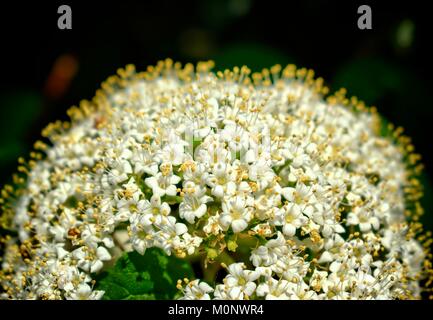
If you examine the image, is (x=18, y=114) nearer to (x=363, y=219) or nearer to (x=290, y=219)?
(x=290, y=219)

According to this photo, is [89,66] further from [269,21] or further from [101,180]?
[101,180]

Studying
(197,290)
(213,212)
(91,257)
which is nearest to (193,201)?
(213,212)

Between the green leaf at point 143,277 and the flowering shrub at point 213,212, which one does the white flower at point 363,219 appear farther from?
the green leaf at point 143,277

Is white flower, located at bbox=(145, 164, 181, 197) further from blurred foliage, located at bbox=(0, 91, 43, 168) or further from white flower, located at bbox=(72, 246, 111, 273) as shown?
blurred foliage, located at bbox=(0, 91, 43, 168)

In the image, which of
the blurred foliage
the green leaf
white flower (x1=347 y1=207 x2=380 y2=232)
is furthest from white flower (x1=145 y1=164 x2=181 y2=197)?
the blurred foliage

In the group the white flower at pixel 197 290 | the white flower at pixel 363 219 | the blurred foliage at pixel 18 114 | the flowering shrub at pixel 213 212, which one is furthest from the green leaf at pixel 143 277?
the blurred foliage at pixel 18 114

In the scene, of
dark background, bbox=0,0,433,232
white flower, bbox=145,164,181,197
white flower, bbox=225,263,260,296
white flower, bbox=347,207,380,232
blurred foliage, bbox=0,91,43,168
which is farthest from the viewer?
blurred foliage, bbox=0,91,43,168

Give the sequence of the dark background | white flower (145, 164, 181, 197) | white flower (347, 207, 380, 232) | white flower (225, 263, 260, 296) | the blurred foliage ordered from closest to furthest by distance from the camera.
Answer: white flower (225, 263, 260, 296)
white flower (145, 164, 181, 197)
white flower (347, 207, 380, 232)
the dark background
the blurred foliage
